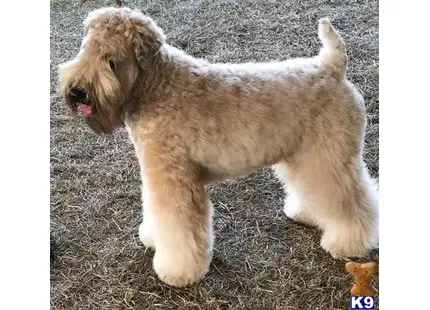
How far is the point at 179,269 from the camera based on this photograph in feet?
8.82

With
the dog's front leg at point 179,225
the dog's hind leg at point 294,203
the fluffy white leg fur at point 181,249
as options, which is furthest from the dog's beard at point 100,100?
the dog's hind leg at point 294,203

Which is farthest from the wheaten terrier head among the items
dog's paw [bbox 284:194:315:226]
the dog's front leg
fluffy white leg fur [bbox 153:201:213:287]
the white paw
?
dog's paw [bbox 284:194:315:226]

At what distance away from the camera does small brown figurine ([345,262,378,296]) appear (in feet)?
7.20

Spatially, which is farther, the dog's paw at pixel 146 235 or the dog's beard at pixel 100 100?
the dog's paw at pixel 146 235

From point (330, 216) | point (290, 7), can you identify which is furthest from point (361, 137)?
point (290, 7)

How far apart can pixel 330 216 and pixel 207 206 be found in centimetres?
66

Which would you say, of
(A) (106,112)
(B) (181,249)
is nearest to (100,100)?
(A) (106,112)

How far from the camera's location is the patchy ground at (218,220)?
2711 mm

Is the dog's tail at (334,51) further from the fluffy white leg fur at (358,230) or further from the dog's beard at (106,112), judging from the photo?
the dog's beard at (106,112)

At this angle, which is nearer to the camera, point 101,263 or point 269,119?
point 269,119

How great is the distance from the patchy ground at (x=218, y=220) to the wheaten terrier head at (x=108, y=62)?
895 millimetres

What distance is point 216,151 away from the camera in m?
2.55
